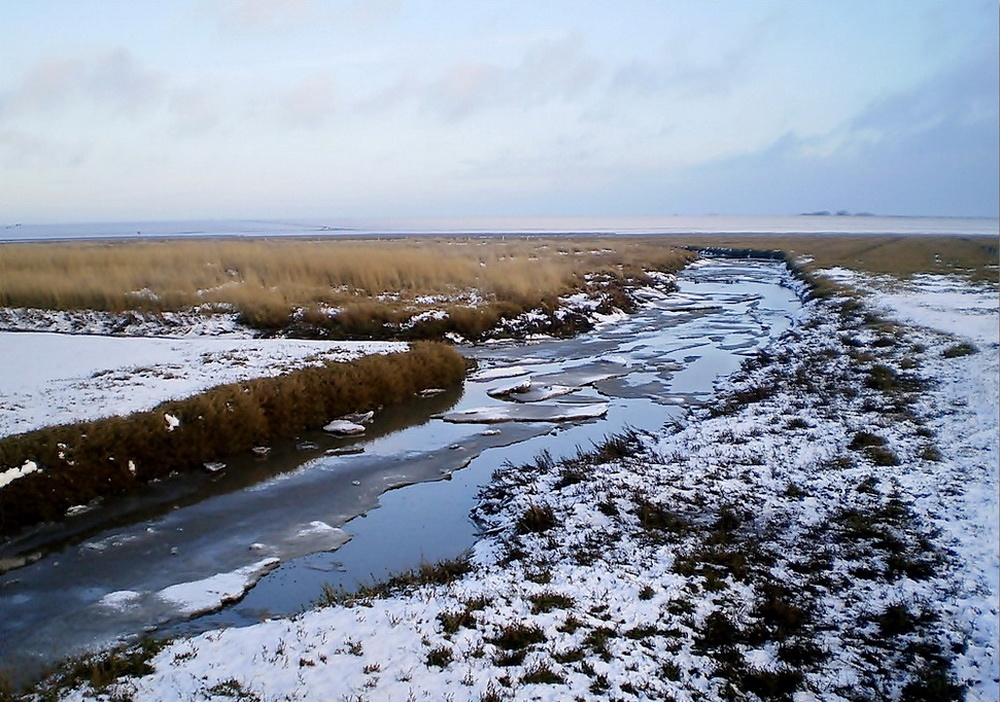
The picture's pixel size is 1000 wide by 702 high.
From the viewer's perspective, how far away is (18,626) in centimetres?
728

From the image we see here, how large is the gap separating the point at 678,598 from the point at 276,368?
1111 centimetres

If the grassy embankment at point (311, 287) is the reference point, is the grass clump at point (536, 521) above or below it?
below

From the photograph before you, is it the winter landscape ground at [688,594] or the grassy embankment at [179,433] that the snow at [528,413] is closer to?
the grassy embankment at [179,433]

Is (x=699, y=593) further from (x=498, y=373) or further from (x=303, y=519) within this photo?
(x=498, y=373)

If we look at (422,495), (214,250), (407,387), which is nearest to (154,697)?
(422,495)

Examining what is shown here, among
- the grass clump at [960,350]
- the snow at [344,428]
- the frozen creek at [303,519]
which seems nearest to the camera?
the frozen creek at [303,519]

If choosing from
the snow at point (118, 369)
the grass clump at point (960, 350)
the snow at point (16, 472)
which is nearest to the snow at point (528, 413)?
the snow at point (118, 369)

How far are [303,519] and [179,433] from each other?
3.51 meters

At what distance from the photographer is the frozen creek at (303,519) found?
772 cm

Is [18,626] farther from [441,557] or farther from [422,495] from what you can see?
[422,495]

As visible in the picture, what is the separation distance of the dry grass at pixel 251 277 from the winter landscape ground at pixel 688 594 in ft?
58.4

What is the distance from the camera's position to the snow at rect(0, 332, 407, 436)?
1205cm

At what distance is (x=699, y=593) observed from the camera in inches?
287

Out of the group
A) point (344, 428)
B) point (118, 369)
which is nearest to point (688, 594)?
point (344, 428)
